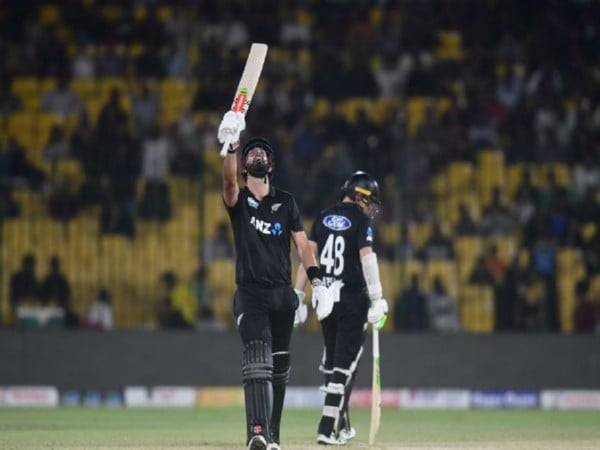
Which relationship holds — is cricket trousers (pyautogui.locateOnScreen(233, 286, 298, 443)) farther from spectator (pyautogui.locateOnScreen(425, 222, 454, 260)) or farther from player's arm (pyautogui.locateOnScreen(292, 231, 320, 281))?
spectator (pyautogui.locateOnScreen(425, 222, 454, 260))

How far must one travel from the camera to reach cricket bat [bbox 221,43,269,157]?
999 cm

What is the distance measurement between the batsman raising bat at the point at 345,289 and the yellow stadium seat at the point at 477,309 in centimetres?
746

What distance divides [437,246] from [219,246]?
3156 millimetres

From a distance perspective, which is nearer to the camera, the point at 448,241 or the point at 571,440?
the point at 571,440

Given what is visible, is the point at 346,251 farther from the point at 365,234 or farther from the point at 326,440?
the point at 326,440

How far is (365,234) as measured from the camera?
1196 centimetres

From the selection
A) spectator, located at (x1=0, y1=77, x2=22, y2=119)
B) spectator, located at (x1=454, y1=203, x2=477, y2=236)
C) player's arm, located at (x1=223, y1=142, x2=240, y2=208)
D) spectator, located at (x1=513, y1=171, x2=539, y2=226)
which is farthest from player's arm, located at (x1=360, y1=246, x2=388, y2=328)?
spectator, located at (x1=0, y1=77, x2=22, y2=119)

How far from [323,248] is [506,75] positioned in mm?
12799

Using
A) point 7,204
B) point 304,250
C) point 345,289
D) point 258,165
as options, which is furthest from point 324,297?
point 7,204

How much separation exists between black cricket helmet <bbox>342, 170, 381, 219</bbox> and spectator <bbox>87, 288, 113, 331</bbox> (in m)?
7.23

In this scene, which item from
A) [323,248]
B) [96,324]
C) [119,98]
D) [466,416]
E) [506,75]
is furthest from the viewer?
[506,75]

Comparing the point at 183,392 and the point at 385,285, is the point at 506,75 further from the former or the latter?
the point at 183,392

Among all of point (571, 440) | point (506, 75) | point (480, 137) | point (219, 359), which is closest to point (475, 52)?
point (506, 75)

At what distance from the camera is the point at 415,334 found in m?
19.2
